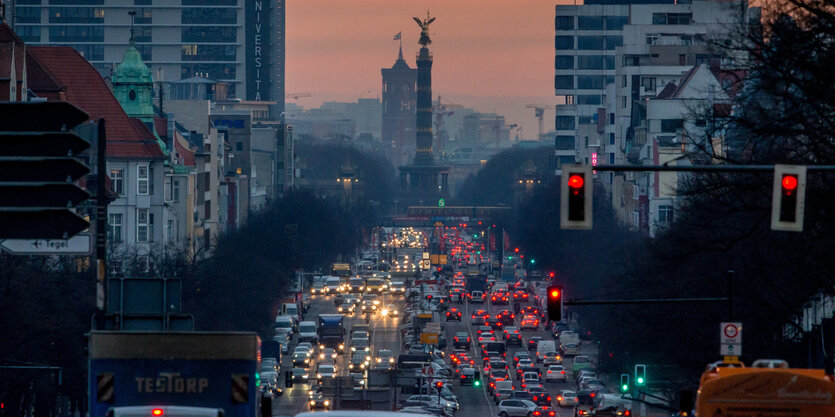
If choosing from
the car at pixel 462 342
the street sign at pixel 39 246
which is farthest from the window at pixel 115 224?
the street sign at pixel 39 246

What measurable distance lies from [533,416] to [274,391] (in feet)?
37.1

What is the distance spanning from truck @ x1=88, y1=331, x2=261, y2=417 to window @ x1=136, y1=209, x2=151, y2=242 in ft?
289

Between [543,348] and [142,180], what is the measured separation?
31634 mm

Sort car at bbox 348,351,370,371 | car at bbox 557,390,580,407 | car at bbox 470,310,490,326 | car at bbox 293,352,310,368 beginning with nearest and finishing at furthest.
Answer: car at bbox 557,390,580,407 < car at bbox 348,351,370,371 < car at bbox 293,352,310,368 < car at bbox 470,310,490,326

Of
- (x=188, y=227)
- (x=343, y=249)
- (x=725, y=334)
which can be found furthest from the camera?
(x=343, y=249)

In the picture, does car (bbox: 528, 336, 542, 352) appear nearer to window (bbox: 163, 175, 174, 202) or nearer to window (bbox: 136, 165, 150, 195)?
window (bbox: 136, 165, 150, 195)

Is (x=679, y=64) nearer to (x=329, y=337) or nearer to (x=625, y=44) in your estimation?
(x=625, y=44)

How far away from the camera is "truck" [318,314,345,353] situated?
9475 cm

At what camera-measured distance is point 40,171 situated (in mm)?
29688

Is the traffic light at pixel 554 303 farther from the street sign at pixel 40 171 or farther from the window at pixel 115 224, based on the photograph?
the window at pixel 115 224

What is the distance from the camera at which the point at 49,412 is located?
6056 centimetres

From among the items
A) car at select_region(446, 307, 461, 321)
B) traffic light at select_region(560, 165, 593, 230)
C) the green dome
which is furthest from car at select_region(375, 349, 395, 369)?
traffic light at select_region(560, 165, 593, 230)

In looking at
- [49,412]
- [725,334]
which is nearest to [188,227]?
[49,412]

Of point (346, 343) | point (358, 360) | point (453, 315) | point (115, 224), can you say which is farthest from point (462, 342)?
point (115, 224)
